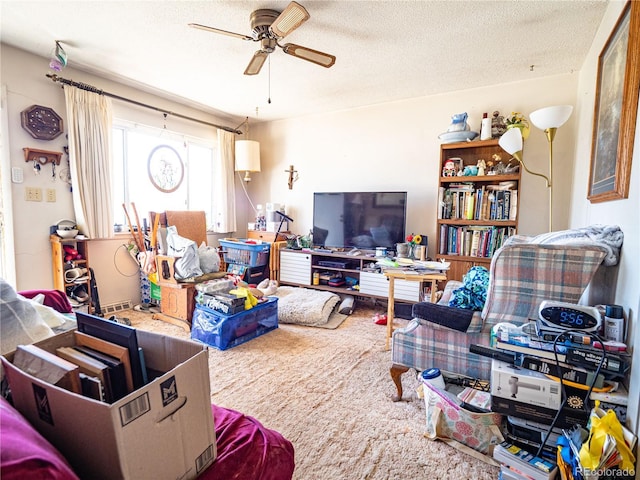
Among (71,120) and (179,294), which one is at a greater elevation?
(71,120)

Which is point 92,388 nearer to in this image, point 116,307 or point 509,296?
point 509,296

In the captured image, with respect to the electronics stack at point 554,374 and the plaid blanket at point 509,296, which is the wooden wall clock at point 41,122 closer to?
the plaid blanket at point 509,296

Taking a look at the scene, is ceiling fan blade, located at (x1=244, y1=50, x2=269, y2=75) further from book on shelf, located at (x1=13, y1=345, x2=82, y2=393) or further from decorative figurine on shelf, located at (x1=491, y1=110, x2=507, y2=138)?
decorative figurine on shelf, located at (x1=491, y1=110, x2=507, y2=138)

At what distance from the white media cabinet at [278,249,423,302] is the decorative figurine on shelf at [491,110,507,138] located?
63.3 inches

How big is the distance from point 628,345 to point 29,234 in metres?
4.00

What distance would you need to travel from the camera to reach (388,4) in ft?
6.42

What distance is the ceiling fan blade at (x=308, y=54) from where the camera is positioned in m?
Answer: 2.01

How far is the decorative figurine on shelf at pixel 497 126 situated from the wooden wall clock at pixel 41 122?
3989 millimetres

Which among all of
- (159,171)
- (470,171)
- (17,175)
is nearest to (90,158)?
(17,175)

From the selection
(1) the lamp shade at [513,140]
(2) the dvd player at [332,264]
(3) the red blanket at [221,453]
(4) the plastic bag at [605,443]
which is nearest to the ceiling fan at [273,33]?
(1) the lamp shade at [513,140]

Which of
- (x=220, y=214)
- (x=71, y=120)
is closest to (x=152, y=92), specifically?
(x=71, y=120)

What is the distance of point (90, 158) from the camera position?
2.96 m

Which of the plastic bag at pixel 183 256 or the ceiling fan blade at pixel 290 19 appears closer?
the ceiling fan blade at pixel 290 19

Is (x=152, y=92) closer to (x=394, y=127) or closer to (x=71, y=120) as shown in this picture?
(x=71, y=120)
